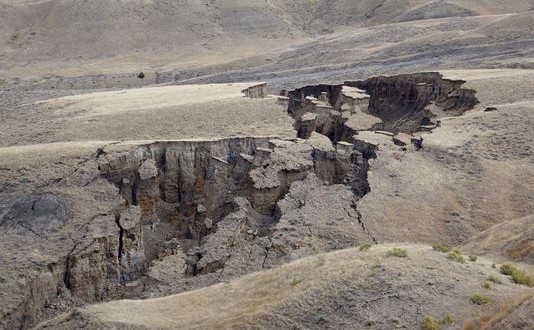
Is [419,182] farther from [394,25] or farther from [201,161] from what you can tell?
[394,25]

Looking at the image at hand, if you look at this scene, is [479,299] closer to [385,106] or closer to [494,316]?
[494,316]

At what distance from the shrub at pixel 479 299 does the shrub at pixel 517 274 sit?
114 cm

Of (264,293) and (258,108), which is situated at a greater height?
(258,108)

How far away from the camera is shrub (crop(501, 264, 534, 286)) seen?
11.9m

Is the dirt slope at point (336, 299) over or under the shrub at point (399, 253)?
under

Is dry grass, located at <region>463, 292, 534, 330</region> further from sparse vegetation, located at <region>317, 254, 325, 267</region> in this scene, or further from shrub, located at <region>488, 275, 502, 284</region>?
sparse vegetation, located at <region>317, 254, 325, 267</region>

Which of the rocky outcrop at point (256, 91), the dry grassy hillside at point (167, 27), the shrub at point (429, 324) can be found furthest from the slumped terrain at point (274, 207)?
the dry grassy hillside at point (167, 27)

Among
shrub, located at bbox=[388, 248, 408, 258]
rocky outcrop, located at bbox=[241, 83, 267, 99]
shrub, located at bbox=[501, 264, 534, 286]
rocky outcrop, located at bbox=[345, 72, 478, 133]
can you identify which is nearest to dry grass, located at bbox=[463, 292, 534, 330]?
shrub, located at bbox=[501, 264, 534, 286]

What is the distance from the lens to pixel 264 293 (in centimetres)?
1297

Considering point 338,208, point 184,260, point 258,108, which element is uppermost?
point 258,108

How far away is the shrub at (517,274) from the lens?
1191 cm

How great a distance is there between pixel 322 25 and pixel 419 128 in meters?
56.9

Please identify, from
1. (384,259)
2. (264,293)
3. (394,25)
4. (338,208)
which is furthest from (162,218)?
(394,25)

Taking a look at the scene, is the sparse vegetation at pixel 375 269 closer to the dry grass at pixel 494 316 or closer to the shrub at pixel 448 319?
the shrub at pixel 448 319
